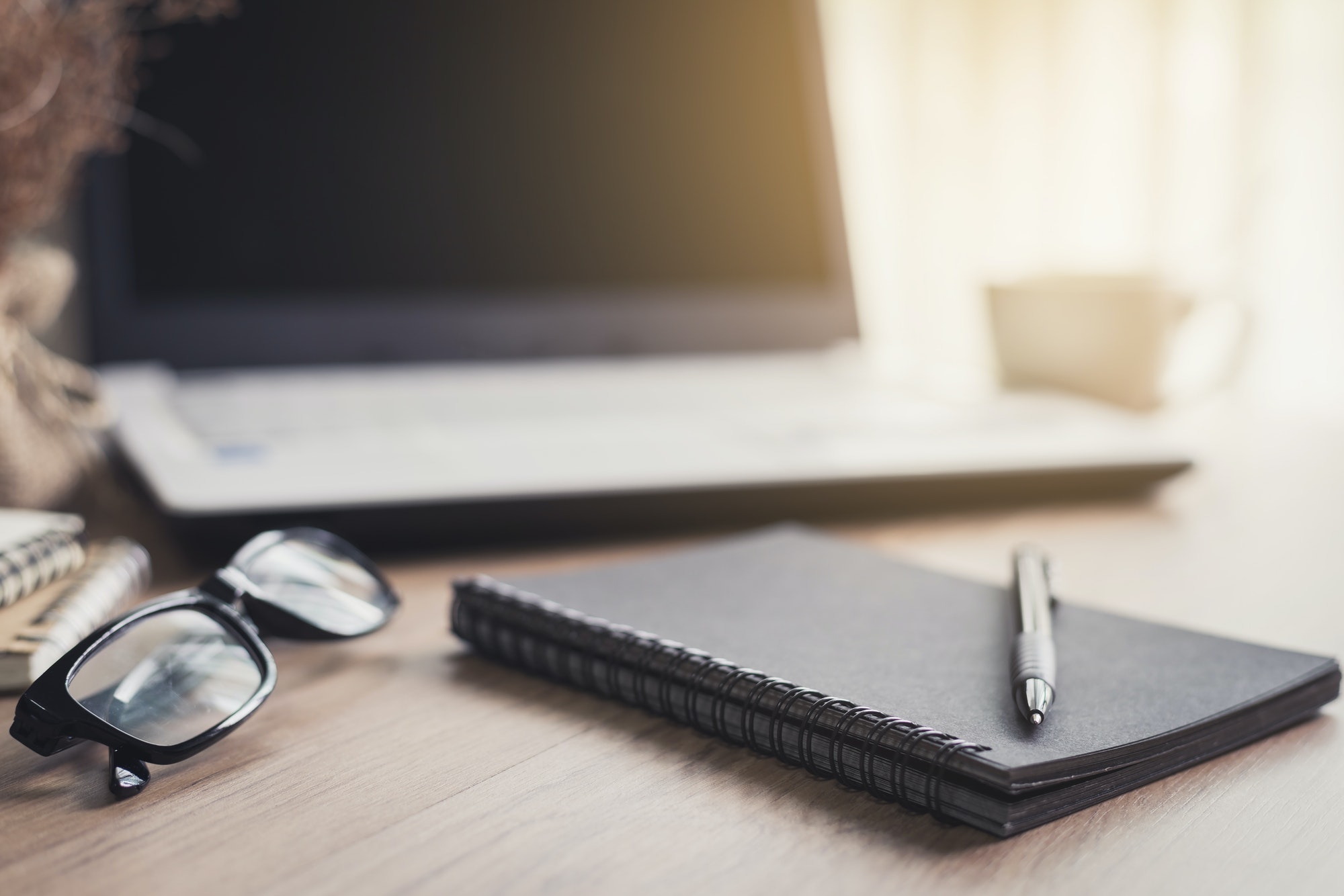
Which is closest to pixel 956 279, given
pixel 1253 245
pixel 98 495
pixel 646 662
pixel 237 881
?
pixel 1253 245

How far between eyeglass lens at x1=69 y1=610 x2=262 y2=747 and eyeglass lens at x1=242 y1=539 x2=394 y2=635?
4cm

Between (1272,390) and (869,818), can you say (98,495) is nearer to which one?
(869,818)

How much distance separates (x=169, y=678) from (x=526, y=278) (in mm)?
538

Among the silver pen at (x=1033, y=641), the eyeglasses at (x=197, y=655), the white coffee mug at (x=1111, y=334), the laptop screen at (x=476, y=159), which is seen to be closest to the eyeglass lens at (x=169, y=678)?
the eyeglasses at (x=197, y=655)

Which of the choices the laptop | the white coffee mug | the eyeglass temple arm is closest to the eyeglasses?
the eyeglass temple arm

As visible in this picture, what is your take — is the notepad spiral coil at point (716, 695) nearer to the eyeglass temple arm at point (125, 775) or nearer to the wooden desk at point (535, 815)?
the wooden desk at point (535, 815)

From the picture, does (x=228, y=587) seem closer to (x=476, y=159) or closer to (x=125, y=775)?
(x=125, y=775)

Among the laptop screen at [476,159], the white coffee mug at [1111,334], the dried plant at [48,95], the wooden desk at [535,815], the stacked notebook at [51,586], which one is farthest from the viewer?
the white coffee mug at [1111,334]

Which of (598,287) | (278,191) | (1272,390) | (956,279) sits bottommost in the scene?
(1272,390)

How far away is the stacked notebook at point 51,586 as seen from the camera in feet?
1.26

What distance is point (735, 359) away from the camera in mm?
908

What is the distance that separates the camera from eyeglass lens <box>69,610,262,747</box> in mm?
337

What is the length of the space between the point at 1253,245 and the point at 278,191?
4.47ft

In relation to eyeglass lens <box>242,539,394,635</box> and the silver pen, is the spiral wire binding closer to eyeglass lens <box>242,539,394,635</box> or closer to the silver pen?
eyeglass lens <box>242,539,394,635</box>
